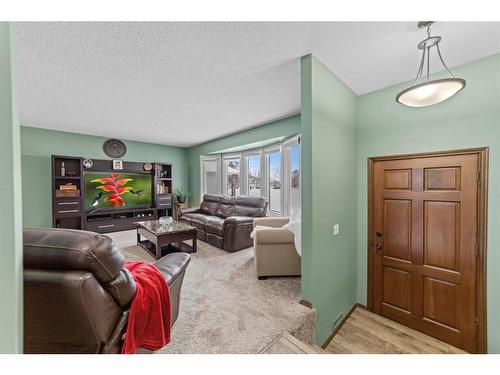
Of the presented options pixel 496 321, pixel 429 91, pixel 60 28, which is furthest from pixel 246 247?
pixel 60 28

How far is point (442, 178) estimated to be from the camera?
6.57 feet

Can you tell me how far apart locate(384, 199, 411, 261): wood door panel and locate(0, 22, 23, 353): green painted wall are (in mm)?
3012

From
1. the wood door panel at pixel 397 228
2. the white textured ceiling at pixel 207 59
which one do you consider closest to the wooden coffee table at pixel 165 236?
the white textured ceiling at pixel 207 59

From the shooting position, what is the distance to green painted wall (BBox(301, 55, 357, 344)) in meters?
1.79

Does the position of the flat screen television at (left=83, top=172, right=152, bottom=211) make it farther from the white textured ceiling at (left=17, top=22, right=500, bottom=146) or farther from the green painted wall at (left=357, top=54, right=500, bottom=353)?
the green painted wall at (left=357, top=54, right=500, bottom=353)

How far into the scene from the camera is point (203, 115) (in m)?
3.51

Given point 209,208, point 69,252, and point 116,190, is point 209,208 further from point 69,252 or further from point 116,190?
point 69,252

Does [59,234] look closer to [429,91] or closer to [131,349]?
[131,349]

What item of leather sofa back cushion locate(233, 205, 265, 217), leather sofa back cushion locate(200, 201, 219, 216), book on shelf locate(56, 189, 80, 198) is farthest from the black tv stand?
leather sofa back cushion locate(233, 205, 265, 217)

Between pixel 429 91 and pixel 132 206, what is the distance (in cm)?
643

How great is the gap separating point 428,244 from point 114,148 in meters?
6.83

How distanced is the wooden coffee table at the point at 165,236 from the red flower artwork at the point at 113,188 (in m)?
2.09
